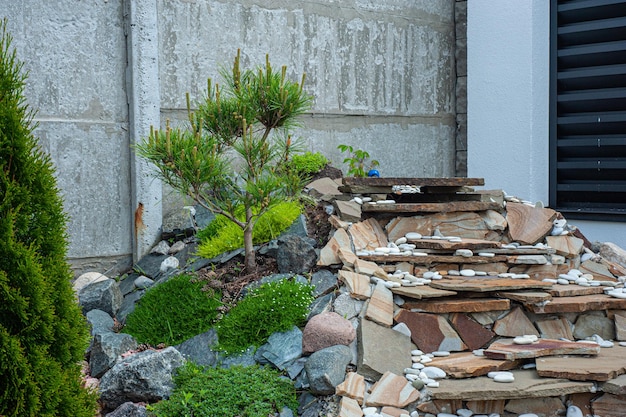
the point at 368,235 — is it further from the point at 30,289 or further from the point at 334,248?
the point at 30,289

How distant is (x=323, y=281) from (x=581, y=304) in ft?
5.11

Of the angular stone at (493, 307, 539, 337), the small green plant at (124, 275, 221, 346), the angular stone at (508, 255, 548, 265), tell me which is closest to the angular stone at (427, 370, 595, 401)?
the angular stone at (493, 307, 539, 337)

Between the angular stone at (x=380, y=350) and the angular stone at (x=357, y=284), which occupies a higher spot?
the angular stone at (x=357, y=284)

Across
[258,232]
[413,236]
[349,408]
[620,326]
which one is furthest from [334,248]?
[620,326]

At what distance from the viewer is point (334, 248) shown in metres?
4.35

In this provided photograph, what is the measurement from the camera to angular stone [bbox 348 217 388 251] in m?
4.40

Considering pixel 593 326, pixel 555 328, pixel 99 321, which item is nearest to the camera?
pixel 555 328

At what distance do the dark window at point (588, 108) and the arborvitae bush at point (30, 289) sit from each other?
5.09 meters

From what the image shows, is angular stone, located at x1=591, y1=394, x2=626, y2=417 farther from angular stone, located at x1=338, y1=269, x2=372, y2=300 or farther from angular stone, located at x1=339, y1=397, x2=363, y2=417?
angular stone, located at x1=338, y1=269, x2=372, y2=300

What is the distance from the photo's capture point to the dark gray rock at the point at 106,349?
3.78m

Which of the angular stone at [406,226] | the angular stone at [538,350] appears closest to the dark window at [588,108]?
the angular stone at [406,226]

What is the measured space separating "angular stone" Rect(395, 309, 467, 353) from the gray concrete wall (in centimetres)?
238

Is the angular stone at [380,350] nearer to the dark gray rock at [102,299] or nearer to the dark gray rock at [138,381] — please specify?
the dark gray rock at [138,381]

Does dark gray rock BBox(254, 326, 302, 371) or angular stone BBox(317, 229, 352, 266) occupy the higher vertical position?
angular stone BBox(317, 229, 352, 266)
